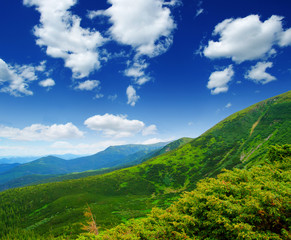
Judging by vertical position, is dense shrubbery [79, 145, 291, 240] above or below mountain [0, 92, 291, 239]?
above

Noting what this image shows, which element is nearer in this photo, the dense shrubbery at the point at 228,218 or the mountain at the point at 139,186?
the dense shrubbery at the point at 228,218

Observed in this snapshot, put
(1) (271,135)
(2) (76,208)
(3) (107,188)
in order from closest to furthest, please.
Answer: (2) (76,208) → (1) (271,135) → (3) (107,188)

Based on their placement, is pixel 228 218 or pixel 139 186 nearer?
pixel 228 218

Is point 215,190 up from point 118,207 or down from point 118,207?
up

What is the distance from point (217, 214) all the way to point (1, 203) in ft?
700

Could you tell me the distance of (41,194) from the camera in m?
151

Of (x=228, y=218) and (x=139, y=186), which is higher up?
(x=228, y=218)

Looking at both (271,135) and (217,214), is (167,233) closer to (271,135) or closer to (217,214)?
(217,214)

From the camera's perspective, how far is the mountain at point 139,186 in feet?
358

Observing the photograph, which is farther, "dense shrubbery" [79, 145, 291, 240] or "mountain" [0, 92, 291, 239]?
"mountain" [0, 92, 291, 239]

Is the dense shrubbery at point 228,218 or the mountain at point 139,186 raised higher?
the dense shrubbery at point 228,218

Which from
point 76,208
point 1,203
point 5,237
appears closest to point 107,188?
point 76,208

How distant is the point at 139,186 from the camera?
157875 millimetres

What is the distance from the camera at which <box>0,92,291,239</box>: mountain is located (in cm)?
10925
